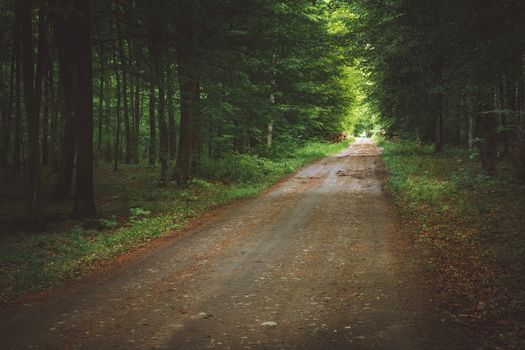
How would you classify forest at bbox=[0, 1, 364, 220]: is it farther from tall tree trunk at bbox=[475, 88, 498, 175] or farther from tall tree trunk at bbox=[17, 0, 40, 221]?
tall tree trunk at bbox=[475, 88, 498, 175]

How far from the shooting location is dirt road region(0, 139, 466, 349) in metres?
4.88

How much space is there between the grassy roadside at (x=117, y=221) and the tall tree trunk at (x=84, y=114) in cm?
77

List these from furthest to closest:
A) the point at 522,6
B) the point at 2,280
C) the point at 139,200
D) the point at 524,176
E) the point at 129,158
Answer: the point at 129,158, the point at 139,200, the point at 524,176, the point at 522,6, the point at 2,280

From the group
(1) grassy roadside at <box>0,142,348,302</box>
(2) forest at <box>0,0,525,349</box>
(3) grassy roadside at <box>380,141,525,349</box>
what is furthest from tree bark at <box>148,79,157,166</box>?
(3) grassy roadside at <box>380,141,525,349</box>

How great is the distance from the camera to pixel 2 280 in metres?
7.05

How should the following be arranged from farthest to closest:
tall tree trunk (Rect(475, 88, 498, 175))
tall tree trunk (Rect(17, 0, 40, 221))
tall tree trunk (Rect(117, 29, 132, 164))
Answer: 1. tall tree trunk (Rect(117, 29, 132, 164))
2. tall tree trunk (Rect(475, 88, 498, 175))
3. tall tree trunk (Rect(17, 0, 40, 221))

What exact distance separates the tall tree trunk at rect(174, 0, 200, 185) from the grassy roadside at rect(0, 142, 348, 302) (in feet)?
3.29

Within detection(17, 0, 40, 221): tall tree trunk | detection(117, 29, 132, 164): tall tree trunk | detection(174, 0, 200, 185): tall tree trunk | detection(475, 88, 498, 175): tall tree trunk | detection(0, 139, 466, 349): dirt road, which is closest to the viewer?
detection(0, 139, 466, 349): dirt road

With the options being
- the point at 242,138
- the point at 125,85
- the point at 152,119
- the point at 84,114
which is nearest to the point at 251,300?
the point at 84,114

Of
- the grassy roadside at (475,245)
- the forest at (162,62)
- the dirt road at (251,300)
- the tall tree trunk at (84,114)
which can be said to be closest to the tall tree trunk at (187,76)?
the forest at (162,62)

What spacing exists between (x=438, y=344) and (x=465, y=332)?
0.53 metres

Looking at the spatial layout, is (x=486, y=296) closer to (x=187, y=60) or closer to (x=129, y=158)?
(x=187, y=60)

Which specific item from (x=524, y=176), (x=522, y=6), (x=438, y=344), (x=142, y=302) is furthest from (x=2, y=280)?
(x=524, y=176)

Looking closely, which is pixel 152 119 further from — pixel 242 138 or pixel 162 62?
pixel 242 138
